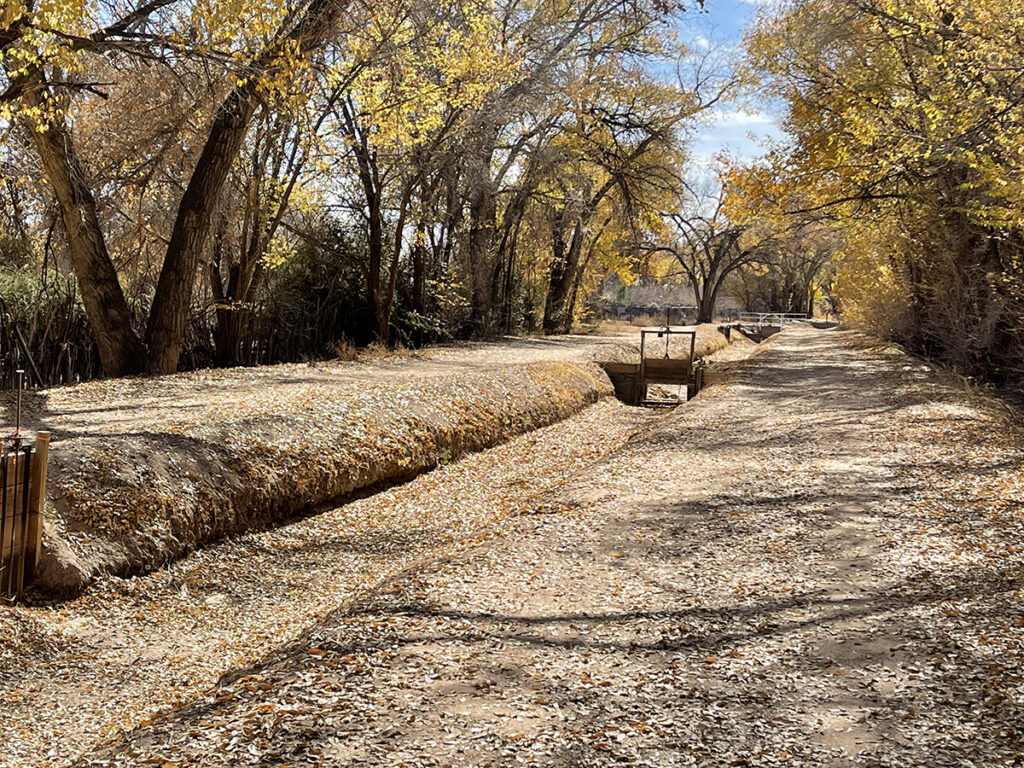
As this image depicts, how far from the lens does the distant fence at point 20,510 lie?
15.9 feet

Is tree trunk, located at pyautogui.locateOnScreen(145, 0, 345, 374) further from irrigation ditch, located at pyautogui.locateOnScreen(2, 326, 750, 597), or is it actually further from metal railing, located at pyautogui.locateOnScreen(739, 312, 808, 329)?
metal railing, located at pyautogui.locateOnScreen(739, 312, 808, 329)

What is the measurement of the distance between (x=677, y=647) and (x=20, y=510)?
12.6ft

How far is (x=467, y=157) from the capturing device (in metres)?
16.7

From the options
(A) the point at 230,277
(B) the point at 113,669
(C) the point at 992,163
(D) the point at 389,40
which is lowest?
(B) the point at 113,669

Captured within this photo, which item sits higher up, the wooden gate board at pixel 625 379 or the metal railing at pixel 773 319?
the metal railing at pixel 773 319

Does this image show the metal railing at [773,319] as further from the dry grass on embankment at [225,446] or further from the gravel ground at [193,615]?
the gravel ground at [193,615]

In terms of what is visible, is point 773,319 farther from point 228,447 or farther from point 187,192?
point 228,447

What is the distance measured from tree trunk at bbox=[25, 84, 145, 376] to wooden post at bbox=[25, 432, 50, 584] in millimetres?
5424

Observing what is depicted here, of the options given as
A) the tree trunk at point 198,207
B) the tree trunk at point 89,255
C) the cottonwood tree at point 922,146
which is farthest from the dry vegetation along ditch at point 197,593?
the cottonwood tree at point 922,146

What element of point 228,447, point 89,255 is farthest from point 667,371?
point 228,447

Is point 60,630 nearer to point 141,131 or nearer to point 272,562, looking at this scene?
point 272,562

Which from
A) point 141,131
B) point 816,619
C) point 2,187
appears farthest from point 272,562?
point 2,187

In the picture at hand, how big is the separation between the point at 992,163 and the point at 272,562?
8.99 meters

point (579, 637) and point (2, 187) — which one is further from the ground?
point (2, 187)
